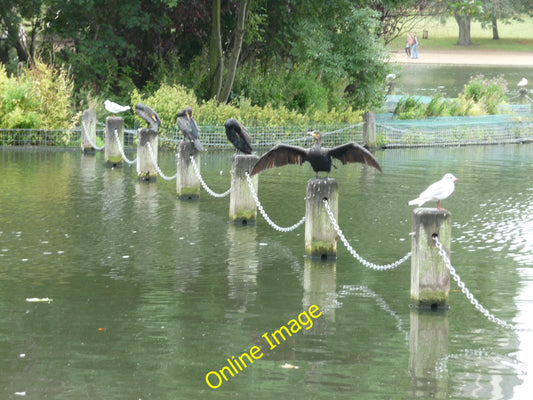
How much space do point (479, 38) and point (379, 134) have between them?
65356mm

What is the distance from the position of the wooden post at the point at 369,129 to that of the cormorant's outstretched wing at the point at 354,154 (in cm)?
1459

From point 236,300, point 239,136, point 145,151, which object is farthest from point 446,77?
point 236,300

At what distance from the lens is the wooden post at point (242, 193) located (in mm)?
15203

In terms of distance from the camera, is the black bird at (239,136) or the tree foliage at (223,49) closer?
the black bird at (239,136)

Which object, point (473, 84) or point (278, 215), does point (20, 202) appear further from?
point (473, 84)

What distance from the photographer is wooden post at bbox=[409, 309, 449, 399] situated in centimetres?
807

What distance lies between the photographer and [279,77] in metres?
30.5

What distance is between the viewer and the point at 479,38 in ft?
297

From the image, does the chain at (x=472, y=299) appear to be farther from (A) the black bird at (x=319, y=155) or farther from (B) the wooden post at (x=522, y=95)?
(B) the wooden post at (x=522, y=95)

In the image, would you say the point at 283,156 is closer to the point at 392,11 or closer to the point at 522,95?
the point at 392,11

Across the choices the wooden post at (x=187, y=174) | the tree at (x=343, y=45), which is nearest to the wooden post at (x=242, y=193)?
the wooden post at (x=187, y=174)

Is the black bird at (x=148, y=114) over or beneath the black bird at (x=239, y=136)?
over

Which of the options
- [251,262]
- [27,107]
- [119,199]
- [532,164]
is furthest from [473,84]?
[251,262]

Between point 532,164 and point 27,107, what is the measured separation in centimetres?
1215
